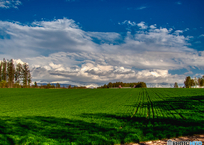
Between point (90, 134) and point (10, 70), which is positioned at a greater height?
point (10, 70)

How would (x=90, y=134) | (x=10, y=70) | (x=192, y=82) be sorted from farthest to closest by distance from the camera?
1. (x=192, y=82)
2. (x=10, y=70)
3. (x=90, y=134)

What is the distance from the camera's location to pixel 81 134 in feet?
36.1

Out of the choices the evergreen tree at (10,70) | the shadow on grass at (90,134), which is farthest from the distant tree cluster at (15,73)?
the shadow on grass at (90,134)

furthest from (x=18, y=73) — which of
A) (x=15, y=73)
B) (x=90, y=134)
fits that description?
(x=90, y=134)

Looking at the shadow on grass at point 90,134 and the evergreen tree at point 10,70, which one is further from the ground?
the evergreen tree at point 10,70

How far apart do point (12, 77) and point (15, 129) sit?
10573 centimetres

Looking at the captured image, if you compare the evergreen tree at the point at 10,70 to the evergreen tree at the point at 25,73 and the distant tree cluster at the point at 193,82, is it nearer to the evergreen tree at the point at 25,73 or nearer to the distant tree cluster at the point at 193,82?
the evergreen tree at the point at 25,73

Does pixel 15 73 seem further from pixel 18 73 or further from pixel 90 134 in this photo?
pixel 90 134

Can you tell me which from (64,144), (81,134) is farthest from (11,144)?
(81,134)

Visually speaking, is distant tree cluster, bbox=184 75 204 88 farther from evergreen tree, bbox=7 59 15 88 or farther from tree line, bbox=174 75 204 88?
evergreen tree, bbox=7 59 15 88

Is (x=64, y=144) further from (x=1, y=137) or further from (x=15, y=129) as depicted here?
(x=15, y=129)

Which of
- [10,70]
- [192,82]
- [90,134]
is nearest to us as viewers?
[90,134]

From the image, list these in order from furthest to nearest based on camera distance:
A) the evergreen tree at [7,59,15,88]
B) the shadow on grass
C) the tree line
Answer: the tree line
the evergreen tree at [7,59,15,88]
the shadow on grass

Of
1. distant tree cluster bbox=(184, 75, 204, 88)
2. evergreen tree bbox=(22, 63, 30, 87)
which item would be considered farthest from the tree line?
evergreen tree bbox=(22, 63, 30, 87)
